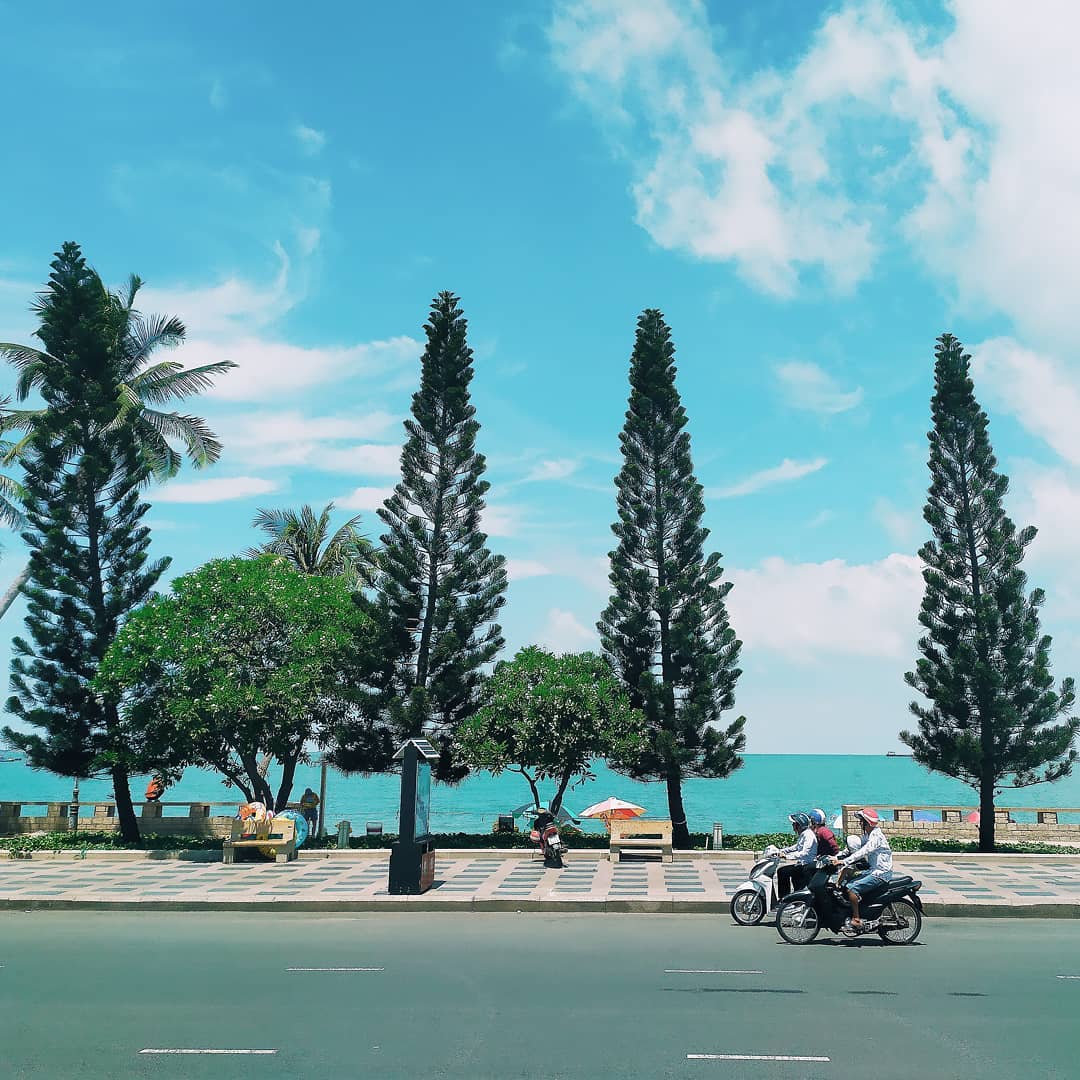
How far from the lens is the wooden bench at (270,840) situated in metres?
20.9

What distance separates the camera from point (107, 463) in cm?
2694

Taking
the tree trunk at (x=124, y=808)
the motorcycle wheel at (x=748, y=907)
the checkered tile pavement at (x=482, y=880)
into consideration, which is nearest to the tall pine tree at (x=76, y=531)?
the tree trunk at (x=124, y=808)

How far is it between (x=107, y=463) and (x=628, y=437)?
45.1 ft

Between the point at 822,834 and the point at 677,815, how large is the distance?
47.4 ft

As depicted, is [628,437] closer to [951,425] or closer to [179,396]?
[951,425]

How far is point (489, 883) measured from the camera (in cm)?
1756

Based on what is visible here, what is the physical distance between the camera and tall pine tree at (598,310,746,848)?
26641 millimetres

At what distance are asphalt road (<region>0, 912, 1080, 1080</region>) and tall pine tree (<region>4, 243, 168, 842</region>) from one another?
47.9ft

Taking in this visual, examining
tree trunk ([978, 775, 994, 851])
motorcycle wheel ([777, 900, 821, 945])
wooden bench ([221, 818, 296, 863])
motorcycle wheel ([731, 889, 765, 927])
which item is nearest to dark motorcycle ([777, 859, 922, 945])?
motorcycle wheel ([777, 900, 821, 945])

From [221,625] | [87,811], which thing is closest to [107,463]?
[221,625]

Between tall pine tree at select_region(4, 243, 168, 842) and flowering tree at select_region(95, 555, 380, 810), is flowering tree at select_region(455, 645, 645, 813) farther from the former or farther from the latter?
tall pine tree at select_region(4, 243, 168, 842)

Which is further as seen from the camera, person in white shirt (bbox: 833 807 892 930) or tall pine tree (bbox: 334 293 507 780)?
tall pine tree (bbox: 334 293 507 780)

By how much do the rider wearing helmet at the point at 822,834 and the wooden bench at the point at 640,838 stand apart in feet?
29.9

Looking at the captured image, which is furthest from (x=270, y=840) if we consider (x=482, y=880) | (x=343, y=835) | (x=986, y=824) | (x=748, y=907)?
(x=986, y=824)
